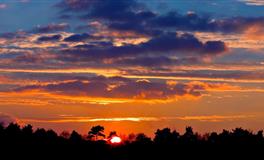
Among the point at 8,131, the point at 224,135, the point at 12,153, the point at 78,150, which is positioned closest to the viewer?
the point at 12,153

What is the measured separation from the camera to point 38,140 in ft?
432

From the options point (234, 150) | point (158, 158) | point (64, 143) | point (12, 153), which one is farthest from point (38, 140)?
point (234, 150)

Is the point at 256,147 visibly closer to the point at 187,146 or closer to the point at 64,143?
the point at 187,146

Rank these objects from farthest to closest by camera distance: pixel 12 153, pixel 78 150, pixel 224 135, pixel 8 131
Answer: pixel 224 135
pixel 8 131
pixel 78 150
pixel 12 153

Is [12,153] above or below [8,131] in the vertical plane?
below

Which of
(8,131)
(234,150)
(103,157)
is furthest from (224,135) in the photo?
(8,131)

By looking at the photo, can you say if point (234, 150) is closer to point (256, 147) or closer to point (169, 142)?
point (256, 147)

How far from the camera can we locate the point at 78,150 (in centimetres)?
12750

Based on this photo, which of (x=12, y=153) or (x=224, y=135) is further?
(x=224, y=135)

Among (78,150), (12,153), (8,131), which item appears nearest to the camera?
(12,153)

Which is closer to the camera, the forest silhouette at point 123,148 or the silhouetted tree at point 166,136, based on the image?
the forest silhouette at point 123,148

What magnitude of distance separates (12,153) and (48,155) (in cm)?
607

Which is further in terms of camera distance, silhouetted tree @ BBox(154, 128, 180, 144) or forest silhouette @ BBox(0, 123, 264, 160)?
silhouetted tree @ BBox(154, 128, 180, 144)

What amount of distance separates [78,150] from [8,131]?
66.6 feet
